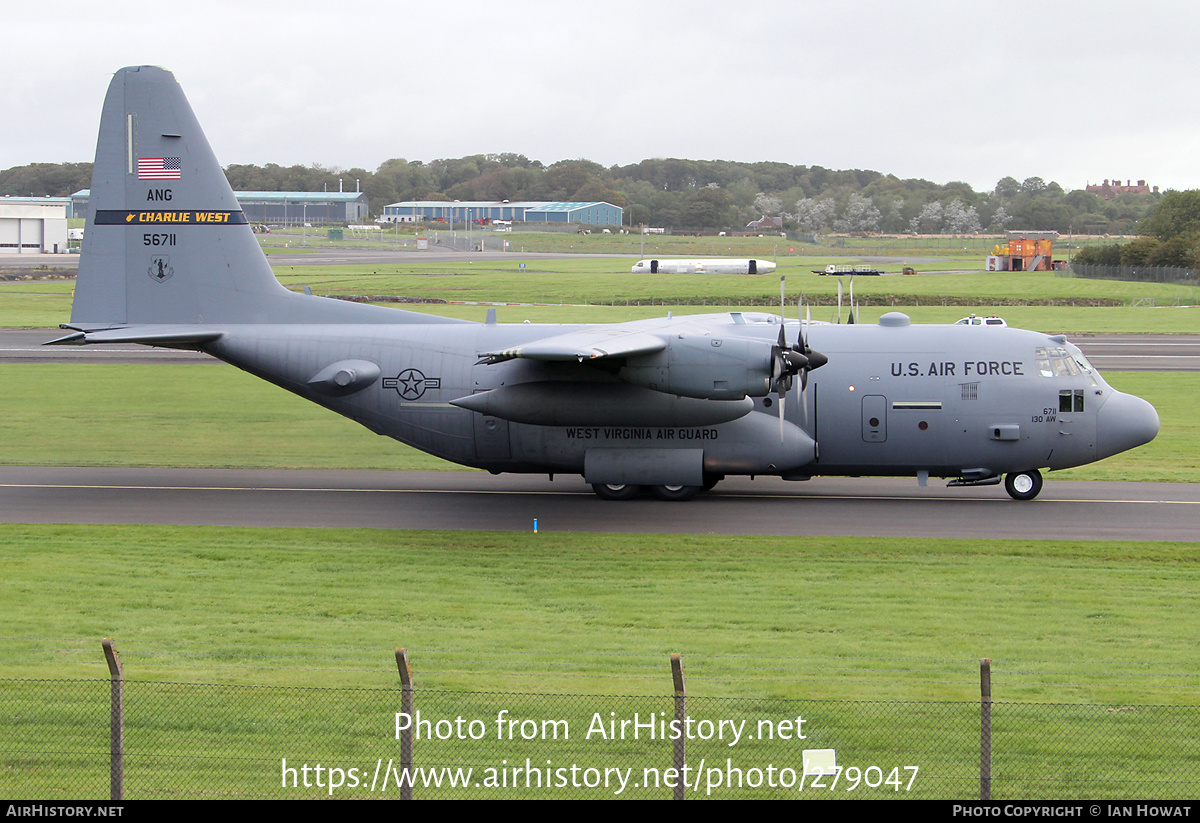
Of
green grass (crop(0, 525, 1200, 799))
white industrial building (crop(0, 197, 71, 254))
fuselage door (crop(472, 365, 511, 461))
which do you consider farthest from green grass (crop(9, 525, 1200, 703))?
white industrial building (crop(0, 197, 71, 254))

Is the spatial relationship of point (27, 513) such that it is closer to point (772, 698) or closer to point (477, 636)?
point (477, 636)

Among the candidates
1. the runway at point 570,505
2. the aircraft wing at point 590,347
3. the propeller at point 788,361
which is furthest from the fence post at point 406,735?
the propeller at point 788,361

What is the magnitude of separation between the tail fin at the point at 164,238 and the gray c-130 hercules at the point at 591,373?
3cm

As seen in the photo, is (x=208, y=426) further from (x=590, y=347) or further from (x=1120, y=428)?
(x=1120, y=428)

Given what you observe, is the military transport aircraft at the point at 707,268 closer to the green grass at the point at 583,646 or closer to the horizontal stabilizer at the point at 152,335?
the horizontal stabilizer at the point at 152,335

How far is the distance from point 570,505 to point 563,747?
14.9 m

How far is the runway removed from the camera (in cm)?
2327

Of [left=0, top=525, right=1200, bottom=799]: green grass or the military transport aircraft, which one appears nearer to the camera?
[left=0, top=525, right=1200, bottom=799]: green grass

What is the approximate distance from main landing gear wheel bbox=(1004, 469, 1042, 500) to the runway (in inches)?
8.9

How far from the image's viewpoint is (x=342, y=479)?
28.6 meters

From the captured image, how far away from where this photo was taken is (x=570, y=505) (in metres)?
25.6

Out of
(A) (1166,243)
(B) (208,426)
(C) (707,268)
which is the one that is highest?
(A) (1166,243)

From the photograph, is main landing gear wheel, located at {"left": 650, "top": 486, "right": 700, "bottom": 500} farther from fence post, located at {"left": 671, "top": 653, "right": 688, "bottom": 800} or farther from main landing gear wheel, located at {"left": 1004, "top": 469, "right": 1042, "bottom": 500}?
fence post, located at {"left": 671, "top": 653, "right": 688, "bottom": 800}

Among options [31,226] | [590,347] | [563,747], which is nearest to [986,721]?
[563,747]
